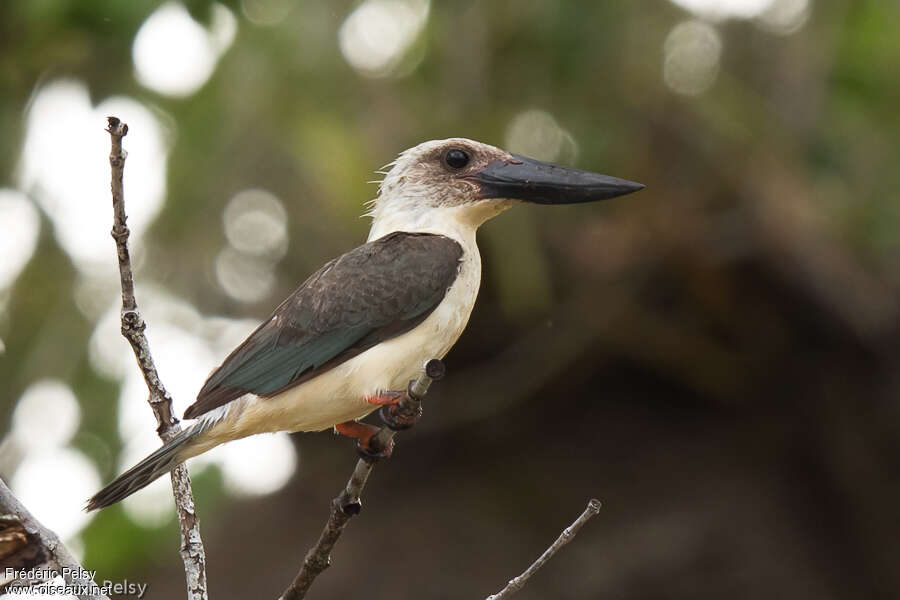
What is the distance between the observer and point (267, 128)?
6.90 m

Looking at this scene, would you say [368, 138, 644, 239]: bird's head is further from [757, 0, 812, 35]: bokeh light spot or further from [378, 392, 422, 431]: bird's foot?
[757, 0, 812, 35]: bokeh light spot

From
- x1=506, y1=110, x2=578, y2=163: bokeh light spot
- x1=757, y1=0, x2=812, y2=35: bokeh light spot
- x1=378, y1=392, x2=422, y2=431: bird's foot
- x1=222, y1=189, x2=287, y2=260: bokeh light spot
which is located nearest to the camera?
x1=378, y1=392, x2=422, y2=431: bird's foot

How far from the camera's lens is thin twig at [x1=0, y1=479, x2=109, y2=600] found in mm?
2652

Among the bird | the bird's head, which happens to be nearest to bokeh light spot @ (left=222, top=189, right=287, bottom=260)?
the bird's head

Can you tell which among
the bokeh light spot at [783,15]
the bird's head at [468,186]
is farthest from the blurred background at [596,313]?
the bird's head at [468,186]

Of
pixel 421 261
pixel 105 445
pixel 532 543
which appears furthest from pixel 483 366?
pixel 421 261

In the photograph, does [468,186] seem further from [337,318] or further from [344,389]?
[344,389]

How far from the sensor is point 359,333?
3.62 m

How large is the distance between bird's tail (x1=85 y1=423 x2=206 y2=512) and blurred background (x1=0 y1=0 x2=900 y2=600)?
2.87 meters

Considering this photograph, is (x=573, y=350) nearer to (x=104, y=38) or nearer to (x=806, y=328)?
(x=806, y=328)

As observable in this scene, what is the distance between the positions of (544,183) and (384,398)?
1.09 m

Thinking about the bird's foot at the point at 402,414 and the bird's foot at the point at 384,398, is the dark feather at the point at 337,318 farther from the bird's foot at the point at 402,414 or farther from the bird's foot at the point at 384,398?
the bird's foot at the point at 402,414

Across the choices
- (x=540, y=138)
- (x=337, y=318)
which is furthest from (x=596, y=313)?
(x=337, y=318)

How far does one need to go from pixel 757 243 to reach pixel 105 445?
12.6 feet
